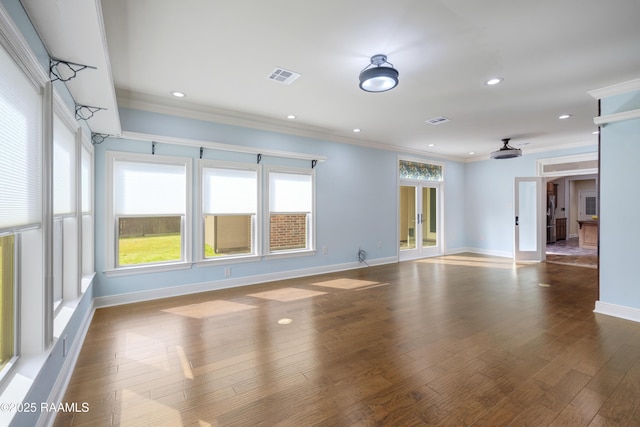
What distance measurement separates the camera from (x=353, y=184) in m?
6.17

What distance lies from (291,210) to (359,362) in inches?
130

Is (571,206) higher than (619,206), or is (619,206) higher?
(571,206)

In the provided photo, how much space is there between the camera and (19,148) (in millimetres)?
1504

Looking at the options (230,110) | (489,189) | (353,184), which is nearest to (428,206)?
(489,189)

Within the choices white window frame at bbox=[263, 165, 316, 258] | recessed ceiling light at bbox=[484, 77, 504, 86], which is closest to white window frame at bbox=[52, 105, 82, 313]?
white window frame at bbox=[263, 165, 316, 258]

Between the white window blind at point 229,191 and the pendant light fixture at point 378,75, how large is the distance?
2.61m

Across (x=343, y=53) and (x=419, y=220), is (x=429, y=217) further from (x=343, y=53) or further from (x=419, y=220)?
(x=343, y=53)

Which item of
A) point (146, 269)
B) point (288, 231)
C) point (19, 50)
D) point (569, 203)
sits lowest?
point (146, 269)

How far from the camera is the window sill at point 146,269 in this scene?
3797 mm

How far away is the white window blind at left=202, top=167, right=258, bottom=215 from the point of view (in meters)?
4.46

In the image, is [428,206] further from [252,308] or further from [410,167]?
[252,308]

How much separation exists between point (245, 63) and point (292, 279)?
3533 millimetres

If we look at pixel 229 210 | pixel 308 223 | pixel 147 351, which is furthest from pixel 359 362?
pixel 308 223

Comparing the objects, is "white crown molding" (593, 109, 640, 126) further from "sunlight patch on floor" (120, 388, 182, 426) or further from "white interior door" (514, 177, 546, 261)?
"sunlight patch on floor" (120, 388, 182, 426)
